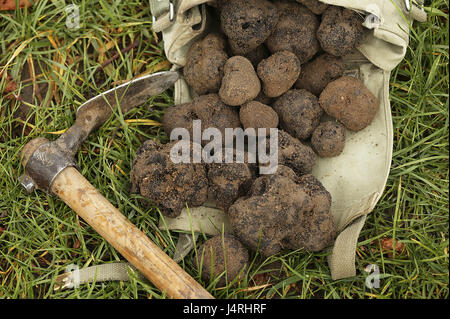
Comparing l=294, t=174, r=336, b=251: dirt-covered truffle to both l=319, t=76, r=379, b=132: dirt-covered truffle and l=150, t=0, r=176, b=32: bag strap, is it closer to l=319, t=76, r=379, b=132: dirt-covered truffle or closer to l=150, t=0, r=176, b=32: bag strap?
l=319, t=76, r=379, b=132: dirt-covered truffle

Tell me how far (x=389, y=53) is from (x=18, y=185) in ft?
7.45

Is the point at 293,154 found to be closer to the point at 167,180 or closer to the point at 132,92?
the point at 167,180

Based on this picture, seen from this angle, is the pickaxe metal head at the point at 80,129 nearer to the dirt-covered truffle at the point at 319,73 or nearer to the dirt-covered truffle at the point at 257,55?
the dirt-covered truffle at the point at 257,55

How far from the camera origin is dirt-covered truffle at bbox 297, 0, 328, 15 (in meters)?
2.75

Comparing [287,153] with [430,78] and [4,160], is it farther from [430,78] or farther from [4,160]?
[4,160]

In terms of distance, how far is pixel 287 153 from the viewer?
8.80 feet

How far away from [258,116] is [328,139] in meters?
0.42

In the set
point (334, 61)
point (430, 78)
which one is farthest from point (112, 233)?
point (430, 78)

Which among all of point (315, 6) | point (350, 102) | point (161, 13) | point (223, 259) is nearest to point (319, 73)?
point (350, 102)

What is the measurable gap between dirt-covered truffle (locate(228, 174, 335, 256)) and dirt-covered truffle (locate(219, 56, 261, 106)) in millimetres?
473

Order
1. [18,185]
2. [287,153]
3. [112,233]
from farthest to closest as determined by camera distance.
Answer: [18,185], [287,153], [112,233]

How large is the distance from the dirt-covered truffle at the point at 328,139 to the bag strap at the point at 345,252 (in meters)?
0.43

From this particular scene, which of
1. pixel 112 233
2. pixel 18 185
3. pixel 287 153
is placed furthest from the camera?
pixel 18 185

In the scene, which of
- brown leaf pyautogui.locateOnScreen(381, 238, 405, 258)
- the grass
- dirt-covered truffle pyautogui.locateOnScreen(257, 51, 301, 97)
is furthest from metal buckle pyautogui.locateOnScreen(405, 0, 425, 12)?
brown leaf pyautogui.locateOnScreen(381, 238, 405, 258)
